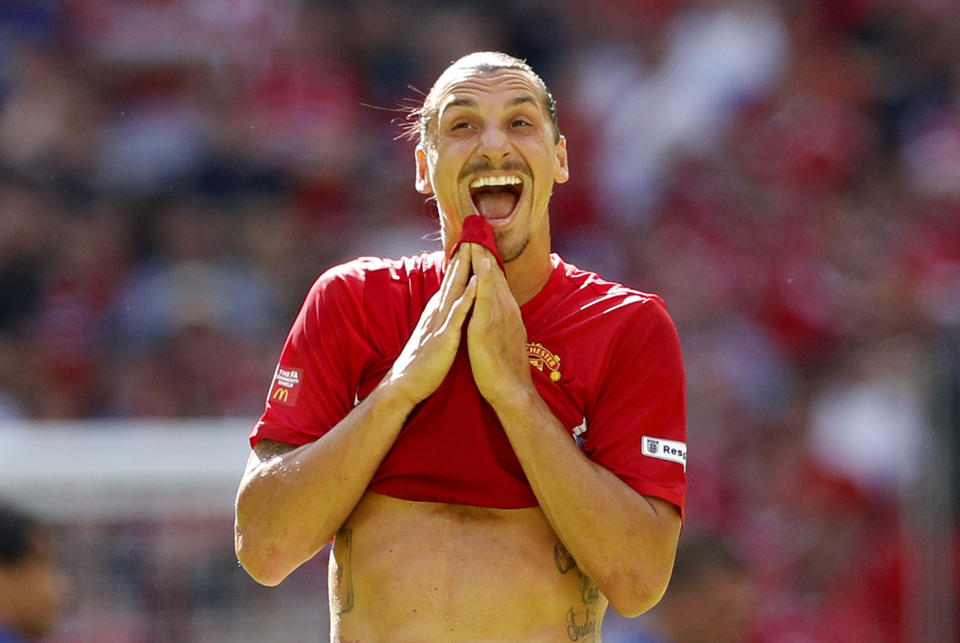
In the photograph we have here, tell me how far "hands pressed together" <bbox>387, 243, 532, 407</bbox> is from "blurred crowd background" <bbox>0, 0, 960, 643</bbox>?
157 inches

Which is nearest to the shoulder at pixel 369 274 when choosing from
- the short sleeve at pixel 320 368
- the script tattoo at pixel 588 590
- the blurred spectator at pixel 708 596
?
the short sleeve at pixel 320 368

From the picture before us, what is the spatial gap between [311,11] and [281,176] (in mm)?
1503

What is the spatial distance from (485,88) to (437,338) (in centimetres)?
69

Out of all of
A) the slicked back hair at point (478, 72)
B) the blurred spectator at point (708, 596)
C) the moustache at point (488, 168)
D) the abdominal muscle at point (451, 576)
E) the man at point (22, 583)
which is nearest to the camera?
the abdominal muscle at point (451, 576)

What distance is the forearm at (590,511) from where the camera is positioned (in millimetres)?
3242

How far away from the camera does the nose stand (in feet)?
11.7

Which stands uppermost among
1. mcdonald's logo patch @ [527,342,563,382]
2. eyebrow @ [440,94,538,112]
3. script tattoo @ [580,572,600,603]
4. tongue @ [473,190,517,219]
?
eyebrow @ [440,94,538,112]

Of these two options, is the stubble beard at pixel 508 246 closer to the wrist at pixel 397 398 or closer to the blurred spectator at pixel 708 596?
the wrist at pixel 397 398

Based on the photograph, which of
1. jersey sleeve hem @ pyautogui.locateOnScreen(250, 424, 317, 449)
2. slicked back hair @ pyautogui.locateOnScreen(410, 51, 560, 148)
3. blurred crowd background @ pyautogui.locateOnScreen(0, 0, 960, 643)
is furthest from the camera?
blurred crowd background @ pyautogui.locateOnScreen(0, 0, 960, 643)

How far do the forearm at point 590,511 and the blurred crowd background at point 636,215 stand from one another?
4006 mm

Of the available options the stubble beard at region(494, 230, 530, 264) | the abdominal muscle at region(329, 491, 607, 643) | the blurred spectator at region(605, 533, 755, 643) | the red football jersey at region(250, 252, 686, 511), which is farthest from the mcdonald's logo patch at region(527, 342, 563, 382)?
the blurred spectator at region(605, 533, 755, 643)

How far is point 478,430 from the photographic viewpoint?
3451 millimetres

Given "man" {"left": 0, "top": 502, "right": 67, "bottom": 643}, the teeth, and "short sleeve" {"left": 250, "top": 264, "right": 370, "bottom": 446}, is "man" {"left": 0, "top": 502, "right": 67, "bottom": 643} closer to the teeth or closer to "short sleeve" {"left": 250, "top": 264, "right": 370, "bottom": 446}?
"short sleeve" {"left": 250, "top": 264, "right": 370, "bottom": 446}

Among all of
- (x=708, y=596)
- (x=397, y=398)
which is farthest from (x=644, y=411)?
(x=708, y=596)
